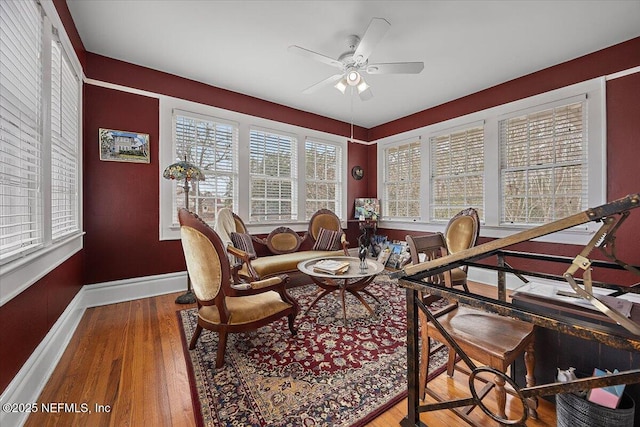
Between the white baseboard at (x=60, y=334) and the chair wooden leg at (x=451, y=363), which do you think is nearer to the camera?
the white baseboard at (x=60, y=334)

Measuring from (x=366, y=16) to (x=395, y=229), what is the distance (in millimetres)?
3785

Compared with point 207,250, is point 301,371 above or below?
below

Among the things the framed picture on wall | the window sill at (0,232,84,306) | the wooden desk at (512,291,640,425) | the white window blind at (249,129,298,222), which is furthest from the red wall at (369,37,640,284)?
the framed picture on wall

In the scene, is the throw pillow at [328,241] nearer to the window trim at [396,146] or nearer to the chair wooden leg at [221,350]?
the window trim at [396,146]

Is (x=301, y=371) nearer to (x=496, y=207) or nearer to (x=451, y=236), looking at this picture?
(x=451, y=236)

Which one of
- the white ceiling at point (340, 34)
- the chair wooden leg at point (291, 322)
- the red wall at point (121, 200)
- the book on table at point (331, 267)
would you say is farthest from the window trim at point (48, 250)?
the book on table at point (331, 267)

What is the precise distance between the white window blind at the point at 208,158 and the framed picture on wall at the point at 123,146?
38 centimetres

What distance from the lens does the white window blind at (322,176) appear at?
498cm

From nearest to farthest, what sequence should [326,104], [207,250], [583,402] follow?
1. [583,402]
2. [207,250]
3. [326,104]

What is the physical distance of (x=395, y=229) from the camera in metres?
5.32

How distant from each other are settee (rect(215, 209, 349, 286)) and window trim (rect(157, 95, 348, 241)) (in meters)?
0.30

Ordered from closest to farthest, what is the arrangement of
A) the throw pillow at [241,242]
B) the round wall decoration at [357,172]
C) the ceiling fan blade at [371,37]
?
1. the ceiling fan blade at [371,37]
2. the throw pillow at [241,242]
3. the round wall decoration at [357,172]

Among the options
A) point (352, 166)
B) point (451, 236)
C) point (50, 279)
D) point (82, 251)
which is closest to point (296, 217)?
point (352, 166)

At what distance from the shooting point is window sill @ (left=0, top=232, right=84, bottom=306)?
124cm
